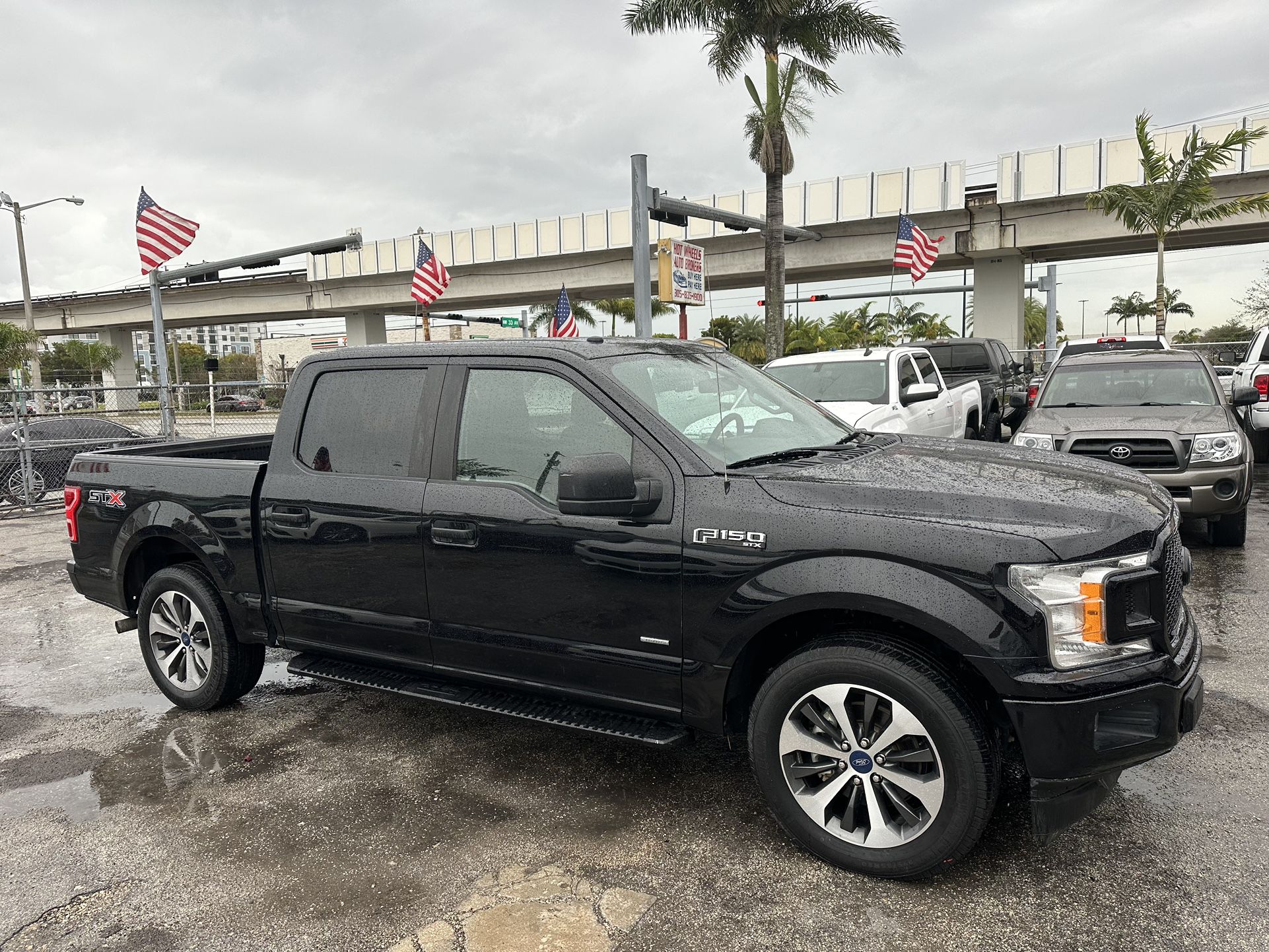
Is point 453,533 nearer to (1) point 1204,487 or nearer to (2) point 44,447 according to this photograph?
(1) point 1204,487

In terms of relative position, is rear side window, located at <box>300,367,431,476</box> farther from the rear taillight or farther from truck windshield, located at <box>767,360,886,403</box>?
truck windshield, located at <box>767,360,886,403</box>

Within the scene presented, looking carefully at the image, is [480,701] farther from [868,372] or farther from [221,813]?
[868,372]

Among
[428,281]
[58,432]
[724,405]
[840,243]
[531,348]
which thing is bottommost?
[58,432]

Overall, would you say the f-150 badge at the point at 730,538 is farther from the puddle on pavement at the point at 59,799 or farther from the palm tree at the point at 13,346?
the palm tree at the point at 13,346

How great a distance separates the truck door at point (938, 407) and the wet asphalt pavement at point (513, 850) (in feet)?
19.4

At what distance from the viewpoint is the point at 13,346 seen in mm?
39000

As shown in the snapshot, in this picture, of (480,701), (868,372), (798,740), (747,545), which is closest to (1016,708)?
(798,740)

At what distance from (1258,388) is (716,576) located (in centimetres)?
1155

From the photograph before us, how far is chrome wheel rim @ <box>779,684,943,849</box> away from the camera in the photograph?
2.94 meters

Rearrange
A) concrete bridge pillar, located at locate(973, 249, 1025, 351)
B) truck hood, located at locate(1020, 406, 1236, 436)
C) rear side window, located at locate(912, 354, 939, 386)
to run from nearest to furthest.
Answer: truck hood, located at locate(1020, 406, 1236, 436), rear side window, located at locate(912, 354, 939, 386), concrete bridge pillar, located at locate(973, 249, 1025, 351)

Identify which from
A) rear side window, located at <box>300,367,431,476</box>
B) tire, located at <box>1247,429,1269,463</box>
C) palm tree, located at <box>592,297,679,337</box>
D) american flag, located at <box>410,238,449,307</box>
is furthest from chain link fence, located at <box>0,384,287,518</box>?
palm tree, located at <box>592,297,679,337</box>

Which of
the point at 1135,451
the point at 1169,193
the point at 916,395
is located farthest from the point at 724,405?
the point at 1169,193

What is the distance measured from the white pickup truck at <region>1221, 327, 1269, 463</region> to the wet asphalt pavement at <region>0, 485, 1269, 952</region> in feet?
28.3

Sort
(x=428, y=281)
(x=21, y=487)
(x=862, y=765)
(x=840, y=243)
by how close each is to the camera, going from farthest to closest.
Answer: (x=840, y=243), (x=428, y=281), (x=21, y=487), (x=862, y=765)
